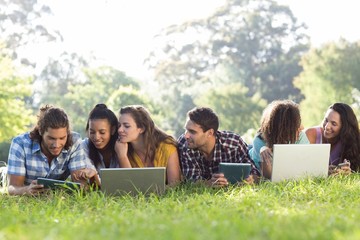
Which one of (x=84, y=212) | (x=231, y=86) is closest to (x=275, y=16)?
(x=231, y=86)

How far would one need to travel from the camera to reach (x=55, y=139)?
5430 millimetres

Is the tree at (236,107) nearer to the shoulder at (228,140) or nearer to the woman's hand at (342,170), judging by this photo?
the woman's hand at (342,170)

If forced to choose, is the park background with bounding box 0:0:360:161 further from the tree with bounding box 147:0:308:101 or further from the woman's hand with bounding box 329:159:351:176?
the woman's hand with bounding box 329:159:351:176

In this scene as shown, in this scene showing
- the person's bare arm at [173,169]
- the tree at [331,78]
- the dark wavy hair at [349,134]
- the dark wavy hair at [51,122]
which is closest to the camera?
the dark wavy hair at [51,122]

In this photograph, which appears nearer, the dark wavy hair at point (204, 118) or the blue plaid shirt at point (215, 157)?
the dark wavy hair at point (204, 118)

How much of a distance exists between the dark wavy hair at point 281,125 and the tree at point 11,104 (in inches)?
744

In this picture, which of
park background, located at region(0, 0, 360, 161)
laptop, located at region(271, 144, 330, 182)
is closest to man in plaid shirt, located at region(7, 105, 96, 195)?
laptop, located at region(271, 144, 330, 182)

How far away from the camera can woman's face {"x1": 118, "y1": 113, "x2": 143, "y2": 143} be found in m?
5.80

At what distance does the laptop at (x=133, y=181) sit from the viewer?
4.84 m

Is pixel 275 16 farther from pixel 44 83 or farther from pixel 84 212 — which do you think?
pixel 84 212

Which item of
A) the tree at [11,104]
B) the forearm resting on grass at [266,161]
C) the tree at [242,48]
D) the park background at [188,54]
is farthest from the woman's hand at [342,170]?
the tree at [242,48]

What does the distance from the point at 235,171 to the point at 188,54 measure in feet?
111

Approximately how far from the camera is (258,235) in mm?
2871

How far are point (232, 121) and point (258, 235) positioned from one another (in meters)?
31.7
